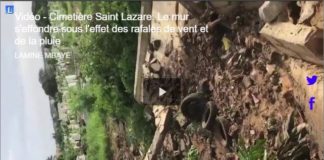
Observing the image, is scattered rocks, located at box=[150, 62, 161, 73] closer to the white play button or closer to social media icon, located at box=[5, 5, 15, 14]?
the white play button

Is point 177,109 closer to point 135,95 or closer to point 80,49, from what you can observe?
point 135,95

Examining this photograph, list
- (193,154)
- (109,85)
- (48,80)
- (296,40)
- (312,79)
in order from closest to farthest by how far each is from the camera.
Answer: (296,40)
(312,79)
(193,154)
(48,80)
(109,85)

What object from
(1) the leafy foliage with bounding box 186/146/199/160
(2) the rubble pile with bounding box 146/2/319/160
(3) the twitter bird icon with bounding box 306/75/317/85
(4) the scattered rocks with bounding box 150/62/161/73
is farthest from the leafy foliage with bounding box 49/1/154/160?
(3) the twitter bird icon with bounding box 306/75/317/85

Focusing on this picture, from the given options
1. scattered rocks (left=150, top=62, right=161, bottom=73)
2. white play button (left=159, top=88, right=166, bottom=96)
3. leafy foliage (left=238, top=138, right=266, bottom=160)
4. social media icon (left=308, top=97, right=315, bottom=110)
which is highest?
scattered rocks (left=150, top=62, right=161, bottom=73)

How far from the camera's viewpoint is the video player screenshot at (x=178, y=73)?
8.84ft

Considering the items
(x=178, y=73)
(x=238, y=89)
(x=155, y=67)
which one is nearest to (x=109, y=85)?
(x=155, y=67)

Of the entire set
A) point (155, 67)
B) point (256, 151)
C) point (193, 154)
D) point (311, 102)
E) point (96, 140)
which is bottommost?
point (96, 140)

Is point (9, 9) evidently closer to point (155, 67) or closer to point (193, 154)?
point (155, 67)

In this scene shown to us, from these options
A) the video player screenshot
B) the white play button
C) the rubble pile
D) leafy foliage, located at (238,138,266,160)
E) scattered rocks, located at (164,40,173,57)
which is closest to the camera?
the video player screenshot

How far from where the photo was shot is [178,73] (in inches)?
159

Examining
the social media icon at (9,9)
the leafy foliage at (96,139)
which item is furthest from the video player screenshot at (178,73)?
the leafy foliage at (96,139)

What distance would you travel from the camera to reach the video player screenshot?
2693mm

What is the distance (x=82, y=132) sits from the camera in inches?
239

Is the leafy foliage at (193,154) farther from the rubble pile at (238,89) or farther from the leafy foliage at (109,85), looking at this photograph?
the leafy foliage at (109,85)
